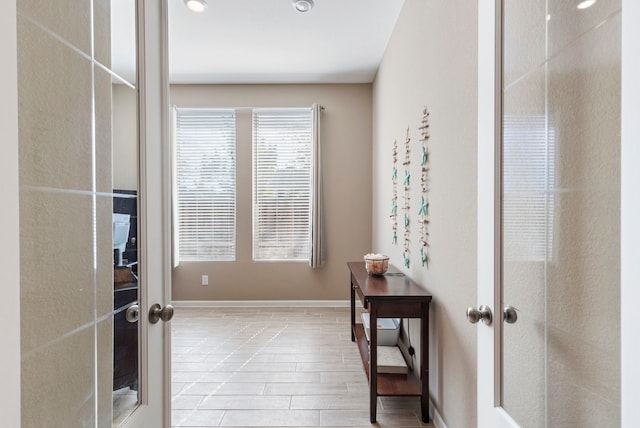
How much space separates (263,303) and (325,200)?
163 cm

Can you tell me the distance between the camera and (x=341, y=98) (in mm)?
4449

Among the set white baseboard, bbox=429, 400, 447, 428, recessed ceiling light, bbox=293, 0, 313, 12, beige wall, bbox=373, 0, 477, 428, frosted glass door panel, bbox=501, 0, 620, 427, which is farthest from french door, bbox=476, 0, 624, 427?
recessed ceiling light, bbox=293, 0, 313, 12

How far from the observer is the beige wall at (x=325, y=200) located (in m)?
4.45

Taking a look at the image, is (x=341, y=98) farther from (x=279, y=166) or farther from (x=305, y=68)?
(x=279, y=166)

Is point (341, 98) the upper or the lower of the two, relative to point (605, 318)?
upper

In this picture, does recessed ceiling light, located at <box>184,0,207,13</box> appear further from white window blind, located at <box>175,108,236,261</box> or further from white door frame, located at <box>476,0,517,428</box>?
white door frame, located at <box>476,0,517,428</box>

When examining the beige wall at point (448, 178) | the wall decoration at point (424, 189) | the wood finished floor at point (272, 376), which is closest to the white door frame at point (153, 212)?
the wood finished floor at point (272, 376)

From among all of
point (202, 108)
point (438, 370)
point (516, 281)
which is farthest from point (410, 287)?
point (202, 108)

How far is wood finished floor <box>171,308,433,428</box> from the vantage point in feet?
6.86

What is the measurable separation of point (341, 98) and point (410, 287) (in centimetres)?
303

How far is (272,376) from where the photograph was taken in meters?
2.60

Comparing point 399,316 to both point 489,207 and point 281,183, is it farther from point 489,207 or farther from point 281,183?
point 281,183
